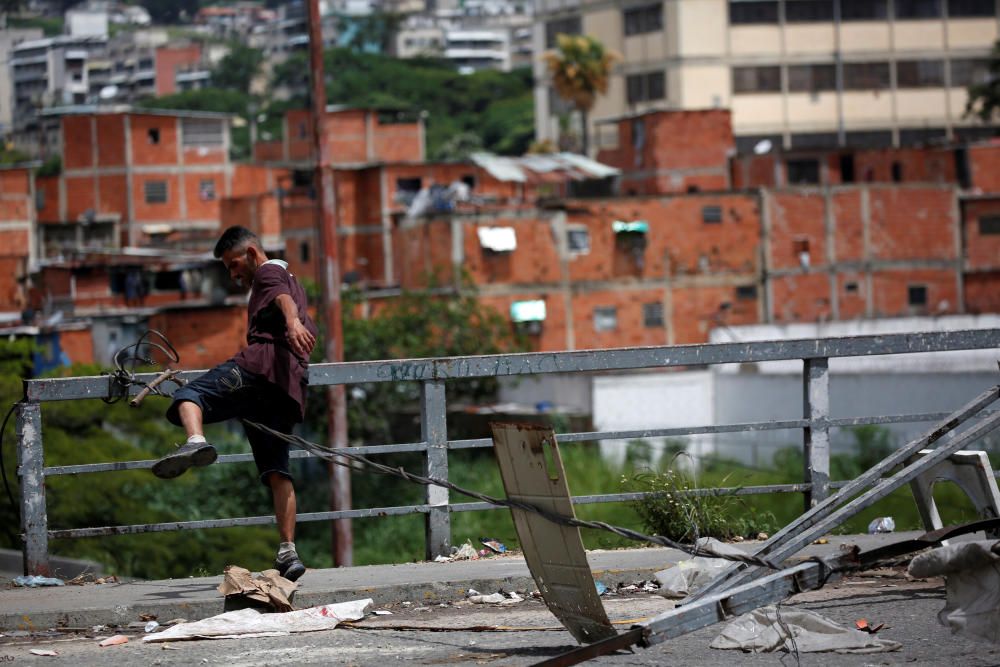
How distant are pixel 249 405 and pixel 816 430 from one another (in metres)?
3.08

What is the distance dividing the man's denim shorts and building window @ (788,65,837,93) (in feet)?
260

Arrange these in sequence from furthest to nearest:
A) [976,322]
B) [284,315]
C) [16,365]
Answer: [976,322] < [16,365] < [284,315]

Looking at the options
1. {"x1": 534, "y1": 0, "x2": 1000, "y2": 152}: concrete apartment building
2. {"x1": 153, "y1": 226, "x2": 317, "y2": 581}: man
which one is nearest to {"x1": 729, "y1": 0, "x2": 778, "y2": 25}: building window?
{"x1": 534, "y1": 0, "x2": 1000, "y2": 152}: concrete apartment building

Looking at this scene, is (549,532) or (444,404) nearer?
(549,532)

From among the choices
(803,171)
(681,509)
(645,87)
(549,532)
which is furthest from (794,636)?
(645,87)

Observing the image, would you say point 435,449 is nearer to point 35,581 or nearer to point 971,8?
point 35,581

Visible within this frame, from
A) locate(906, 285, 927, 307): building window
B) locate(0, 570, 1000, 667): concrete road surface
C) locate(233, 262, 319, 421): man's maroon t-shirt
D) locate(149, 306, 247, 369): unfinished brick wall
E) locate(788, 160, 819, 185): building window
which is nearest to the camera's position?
locate(0, 570, 1000, 667): concrete road surface

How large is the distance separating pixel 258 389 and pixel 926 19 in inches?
3302

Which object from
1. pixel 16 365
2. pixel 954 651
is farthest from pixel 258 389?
pixel 16 365

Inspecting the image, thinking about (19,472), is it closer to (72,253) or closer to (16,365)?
(16,365)

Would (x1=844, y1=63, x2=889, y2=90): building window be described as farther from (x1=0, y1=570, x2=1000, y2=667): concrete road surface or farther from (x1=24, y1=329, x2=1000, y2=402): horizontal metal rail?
(x1=0, y1=570, x2=1000, y2=667): concrete road surface

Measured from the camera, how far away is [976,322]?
168 ft

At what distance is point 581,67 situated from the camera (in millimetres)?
79938

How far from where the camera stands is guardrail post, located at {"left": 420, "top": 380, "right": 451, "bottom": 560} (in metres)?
7.49
